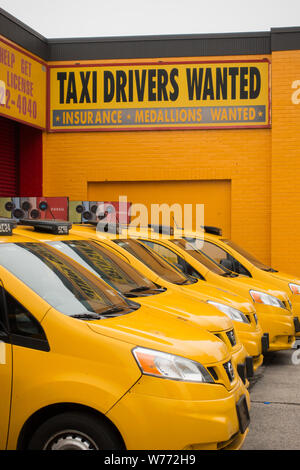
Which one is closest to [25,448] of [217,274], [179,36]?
[217,274]

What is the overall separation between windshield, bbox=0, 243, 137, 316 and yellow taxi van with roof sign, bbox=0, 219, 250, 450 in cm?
3

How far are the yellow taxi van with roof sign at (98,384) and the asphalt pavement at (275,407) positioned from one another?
1198 mm

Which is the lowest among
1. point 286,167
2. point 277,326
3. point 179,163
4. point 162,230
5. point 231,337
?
point 277,326

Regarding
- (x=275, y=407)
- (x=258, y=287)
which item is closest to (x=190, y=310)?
(x=275, y=407)

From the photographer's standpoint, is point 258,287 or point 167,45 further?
point 167,45

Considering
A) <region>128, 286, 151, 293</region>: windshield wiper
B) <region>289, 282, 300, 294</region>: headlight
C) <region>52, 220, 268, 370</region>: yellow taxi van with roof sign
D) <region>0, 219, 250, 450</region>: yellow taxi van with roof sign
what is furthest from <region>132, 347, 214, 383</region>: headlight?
<region>289, 282, 300, 294</region>: headlight

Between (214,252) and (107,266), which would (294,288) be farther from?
(107,266)

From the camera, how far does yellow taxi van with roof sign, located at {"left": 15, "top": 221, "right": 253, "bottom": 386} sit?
5.37 metres

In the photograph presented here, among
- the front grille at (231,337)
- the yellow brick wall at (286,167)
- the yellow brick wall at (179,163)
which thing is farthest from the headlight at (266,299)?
the yellow brick wall at (179,163)

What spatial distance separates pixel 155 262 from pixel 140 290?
1.50 m

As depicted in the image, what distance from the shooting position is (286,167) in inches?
597

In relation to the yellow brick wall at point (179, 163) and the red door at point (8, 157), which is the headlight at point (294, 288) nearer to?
the yellow brick wall at point (179, 163)

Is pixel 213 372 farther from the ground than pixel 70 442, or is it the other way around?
pixel 213 372

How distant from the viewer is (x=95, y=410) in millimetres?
3609
